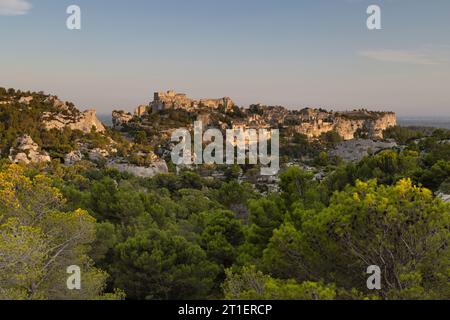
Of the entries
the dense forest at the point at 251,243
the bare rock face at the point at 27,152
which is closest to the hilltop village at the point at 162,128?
the bare rock face at the point at 27,152

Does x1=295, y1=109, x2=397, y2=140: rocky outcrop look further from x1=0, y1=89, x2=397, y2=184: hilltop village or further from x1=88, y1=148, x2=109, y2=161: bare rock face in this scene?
x1=88, y1=148, x2=109, y2=161: bare rock face

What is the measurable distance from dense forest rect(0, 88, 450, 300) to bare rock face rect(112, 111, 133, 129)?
233 feet

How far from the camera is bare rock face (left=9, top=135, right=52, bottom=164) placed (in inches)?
1818

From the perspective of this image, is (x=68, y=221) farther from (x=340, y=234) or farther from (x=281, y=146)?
(x=281, y=146)

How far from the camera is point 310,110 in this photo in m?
135

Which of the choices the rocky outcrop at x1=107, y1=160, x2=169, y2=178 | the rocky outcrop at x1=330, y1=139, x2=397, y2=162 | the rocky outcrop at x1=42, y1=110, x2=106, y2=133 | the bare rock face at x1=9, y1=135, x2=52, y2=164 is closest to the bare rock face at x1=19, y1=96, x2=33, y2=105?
the rocky outcrop at x1=42, y1=110, x2=106, y2=133

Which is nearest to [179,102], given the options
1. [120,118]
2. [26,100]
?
[120,118]

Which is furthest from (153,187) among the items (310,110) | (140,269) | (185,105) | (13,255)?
(310,110)

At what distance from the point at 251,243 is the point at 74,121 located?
56.7 metres

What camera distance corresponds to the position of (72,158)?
5128 cm

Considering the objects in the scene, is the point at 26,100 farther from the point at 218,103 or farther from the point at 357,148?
the point at 218,103

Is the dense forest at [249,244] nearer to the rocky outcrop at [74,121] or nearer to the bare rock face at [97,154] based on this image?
the bare rock face at [97,154]

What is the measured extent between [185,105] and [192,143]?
36.3 meters

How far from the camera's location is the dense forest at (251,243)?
7.99m
